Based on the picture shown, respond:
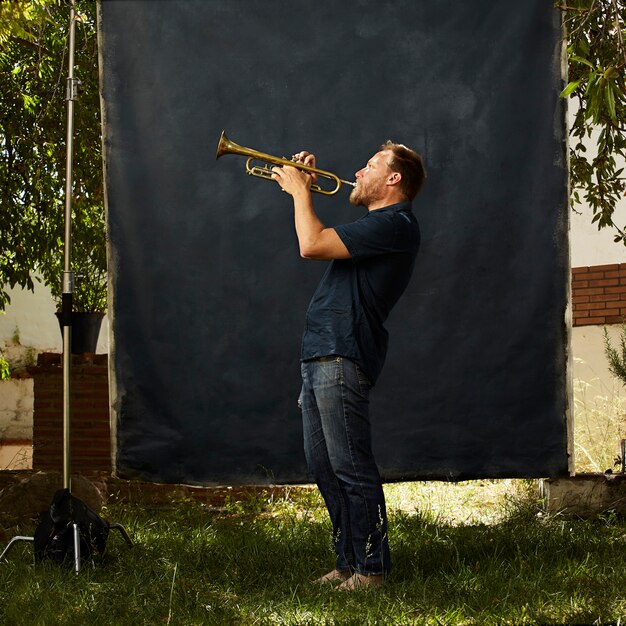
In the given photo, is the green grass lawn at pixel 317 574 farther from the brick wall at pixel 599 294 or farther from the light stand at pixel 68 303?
the brick wall at pixel 599 294

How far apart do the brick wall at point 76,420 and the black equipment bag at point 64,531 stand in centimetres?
139

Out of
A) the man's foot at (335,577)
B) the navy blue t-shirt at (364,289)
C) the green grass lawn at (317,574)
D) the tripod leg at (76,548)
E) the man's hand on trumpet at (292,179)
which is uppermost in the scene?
the man's hand on trumpet at (292,179)

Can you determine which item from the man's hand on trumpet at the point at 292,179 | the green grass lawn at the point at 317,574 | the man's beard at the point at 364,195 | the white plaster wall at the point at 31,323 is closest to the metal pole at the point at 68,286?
the green grass lawn at the point at 317,574

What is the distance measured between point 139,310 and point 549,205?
1660 millimetres

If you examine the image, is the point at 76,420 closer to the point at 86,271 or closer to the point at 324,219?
the point at 86,271

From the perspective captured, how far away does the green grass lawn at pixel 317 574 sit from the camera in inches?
96.6

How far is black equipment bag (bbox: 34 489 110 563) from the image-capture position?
120 inches

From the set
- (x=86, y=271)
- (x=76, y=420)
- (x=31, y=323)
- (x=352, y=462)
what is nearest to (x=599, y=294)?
(x=86, y=271)

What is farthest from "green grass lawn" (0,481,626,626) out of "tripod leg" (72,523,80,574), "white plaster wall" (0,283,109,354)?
"white plaster wall" (0,283,109,354)

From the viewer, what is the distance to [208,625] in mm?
2377

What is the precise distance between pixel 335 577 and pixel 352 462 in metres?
0.38

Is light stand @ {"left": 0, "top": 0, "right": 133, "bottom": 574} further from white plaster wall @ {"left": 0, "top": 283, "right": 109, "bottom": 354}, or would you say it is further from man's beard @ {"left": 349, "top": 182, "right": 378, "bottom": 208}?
white plaster wall @ {"left": 0, "top": 283, "right": 109, "bottom": 354}

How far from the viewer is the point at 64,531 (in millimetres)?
3059

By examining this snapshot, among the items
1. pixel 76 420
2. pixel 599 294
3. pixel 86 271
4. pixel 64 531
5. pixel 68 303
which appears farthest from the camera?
pixel 599 294
